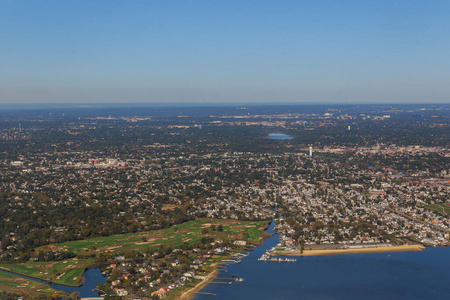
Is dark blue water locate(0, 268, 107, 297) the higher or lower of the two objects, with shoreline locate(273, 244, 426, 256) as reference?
lower

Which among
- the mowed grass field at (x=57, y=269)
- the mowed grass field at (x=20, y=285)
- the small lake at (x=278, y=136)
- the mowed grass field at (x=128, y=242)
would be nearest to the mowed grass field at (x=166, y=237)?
the mowed grass field at (x=128, y=242)

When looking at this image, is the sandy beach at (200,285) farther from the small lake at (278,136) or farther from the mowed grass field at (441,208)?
the small lake at (278,136)

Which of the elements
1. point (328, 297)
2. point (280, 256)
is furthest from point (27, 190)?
point (328, 297)

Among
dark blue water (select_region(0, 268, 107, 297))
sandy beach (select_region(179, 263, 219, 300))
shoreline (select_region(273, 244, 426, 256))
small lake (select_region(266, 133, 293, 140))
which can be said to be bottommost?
dark blue water (select_region(0, 268, 107, 297))

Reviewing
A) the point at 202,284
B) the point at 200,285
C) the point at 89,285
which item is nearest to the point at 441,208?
the point at 202,284

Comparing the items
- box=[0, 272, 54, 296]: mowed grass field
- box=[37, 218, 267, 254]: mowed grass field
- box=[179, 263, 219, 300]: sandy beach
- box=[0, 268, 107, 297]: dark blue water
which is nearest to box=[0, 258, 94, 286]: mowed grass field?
box=[0, 268, 107, 297]: dark blue water

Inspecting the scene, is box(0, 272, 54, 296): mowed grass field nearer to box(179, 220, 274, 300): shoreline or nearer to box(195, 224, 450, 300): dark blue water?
→ box(179, 220, 274, 300): shoreline

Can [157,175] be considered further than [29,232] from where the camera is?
Yes

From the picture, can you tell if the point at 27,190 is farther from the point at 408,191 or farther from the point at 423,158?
the point at 423,158
